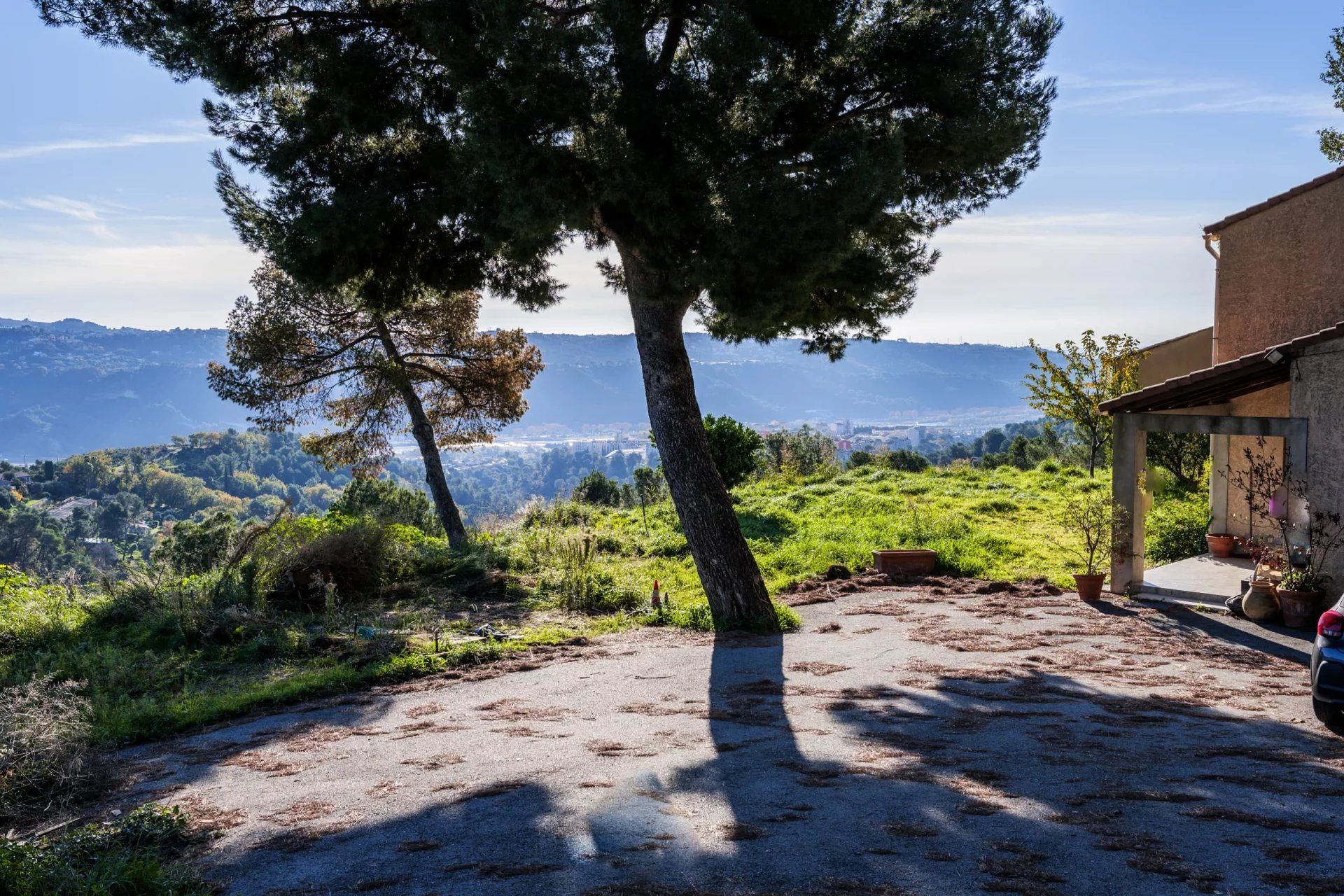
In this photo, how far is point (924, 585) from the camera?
40.6ft

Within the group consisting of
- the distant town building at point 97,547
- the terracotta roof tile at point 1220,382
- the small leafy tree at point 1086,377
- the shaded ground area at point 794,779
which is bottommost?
the distant town building at point 97,547

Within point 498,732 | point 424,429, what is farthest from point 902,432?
point 498,732

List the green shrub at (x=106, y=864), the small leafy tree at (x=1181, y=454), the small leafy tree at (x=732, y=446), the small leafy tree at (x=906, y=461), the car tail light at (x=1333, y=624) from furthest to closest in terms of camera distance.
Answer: the small leafy tree at (x=906, y=461), the small leafy tree at (x=732, y=446), the small leafy tree at (x=1181, y=454), the car tail light at (x=1333, y=624), the green shrub at (x=106, y=864)

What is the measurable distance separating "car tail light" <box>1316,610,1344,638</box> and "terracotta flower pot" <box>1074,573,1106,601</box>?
5.17 m

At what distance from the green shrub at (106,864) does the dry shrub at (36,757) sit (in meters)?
0.87

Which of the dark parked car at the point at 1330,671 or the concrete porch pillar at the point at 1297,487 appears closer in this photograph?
the dark parked car at the point at 1330,671

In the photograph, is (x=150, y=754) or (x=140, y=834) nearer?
(x=140, y=834)

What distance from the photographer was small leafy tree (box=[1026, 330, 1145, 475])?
2050cm

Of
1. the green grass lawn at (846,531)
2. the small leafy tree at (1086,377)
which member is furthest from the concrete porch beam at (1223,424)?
the small leafy tree at (1086,377)

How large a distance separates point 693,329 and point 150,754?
6674 mm

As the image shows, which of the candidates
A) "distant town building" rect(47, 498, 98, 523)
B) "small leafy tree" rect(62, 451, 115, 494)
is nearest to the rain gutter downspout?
"distant town building" rect(47, 498, 98, 523)

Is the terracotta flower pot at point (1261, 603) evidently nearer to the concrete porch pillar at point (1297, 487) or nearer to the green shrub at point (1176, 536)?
the concrete porch pillar at point (1297, 487)

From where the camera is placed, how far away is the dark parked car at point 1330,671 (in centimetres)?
552

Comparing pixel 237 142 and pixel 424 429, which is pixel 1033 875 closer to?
pixel 237 142
